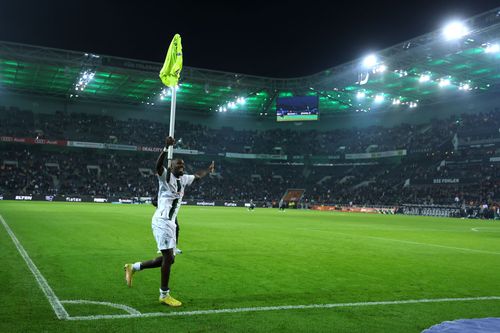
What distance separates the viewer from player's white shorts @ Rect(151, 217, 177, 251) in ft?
22.9

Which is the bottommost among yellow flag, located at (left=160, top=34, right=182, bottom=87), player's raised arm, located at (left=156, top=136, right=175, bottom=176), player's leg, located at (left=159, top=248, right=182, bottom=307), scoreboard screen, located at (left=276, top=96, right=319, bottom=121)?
player's leg, located at (left=159, top=248, right=182, bottom=307)

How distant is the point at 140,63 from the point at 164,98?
44.6 feet

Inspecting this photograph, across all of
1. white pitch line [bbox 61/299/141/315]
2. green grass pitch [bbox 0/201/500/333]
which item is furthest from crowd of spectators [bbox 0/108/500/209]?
white pitch line [bbox 61/299/141/315]

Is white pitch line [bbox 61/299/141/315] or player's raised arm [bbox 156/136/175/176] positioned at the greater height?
player's raised arm [bbox 156/136/175/176]

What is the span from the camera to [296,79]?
60.2m

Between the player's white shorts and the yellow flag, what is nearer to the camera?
the player's white shorts

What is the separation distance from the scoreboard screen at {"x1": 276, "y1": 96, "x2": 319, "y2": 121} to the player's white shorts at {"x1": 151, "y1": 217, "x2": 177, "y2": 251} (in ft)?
174

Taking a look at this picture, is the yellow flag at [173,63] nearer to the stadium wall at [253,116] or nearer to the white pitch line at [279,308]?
the white pitch line at [279,308]

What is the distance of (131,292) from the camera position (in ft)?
25.1

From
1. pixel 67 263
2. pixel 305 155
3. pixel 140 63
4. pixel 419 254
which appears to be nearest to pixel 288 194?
pixel 305 155

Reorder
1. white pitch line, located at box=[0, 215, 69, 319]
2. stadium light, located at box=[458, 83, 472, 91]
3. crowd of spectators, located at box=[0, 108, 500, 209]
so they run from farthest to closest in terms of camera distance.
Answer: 1. crowd of spectators, located at box=[0, 108, 500, 209]
2. stadium light, located at box=[458, 83, 472, 91]
3. white pitch line, located at box=[0, 215, 69, 319]

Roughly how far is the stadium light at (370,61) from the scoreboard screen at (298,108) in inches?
464

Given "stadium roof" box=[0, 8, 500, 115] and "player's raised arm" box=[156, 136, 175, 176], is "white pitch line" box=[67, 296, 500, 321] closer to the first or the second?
"player's raised arm" box=[156, 136, 175, 176]

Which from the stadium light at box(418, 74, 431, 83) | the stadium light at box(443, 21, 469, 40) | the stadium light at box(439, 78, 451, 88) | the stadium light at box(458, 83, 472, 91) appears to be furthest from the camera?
the stadium light at box(458, 83, 472, 91)
